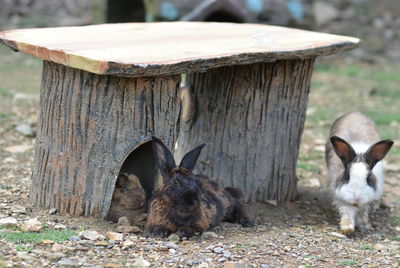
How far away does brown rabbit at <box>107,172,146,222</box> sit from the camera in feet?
17.7

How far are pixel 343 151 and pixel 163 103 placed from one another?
170 centimetres

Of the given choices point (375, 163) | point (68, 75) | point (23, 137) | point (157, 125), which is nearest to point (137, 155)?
point (157, 125)

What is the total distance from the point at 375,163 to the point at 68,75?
2.63m

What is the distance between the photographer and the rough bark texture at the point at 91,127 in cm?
499

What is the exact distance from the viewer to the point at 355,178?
231 inches

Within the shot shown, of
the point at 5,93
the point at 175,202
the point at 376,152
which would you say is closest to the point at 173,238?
the point at 175,202

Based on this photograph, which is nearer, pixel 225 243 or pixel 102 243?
pixel 102 243

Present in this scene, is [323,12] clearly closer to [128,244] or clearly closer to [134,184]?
[134,184]

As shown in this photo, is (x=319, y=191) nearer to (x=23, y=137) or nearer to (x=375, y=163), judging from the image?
(x=375, y=163)

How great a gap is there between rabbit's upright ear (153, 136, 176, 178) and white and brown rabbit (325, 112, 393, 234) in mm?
1540

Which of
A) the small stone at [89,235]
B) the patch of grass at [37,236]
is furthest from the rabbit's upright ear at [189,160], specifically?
the patch of grass at [37,236]

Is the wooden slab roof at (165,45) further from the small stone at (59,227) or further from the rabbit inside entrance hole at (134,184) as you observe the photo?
the small stone at (59,227)

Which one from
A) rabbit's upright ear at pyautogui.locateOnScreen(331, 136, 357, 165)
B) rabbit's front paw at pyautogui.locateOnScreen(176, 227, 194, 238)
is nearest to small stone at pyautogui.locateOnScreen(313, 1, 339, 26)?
rabbit's upright ear at pyautogui.locateOnScreen(331, 136, 357, 165)

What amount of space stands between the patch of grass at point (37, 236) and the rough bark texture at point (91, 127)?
0.43m
